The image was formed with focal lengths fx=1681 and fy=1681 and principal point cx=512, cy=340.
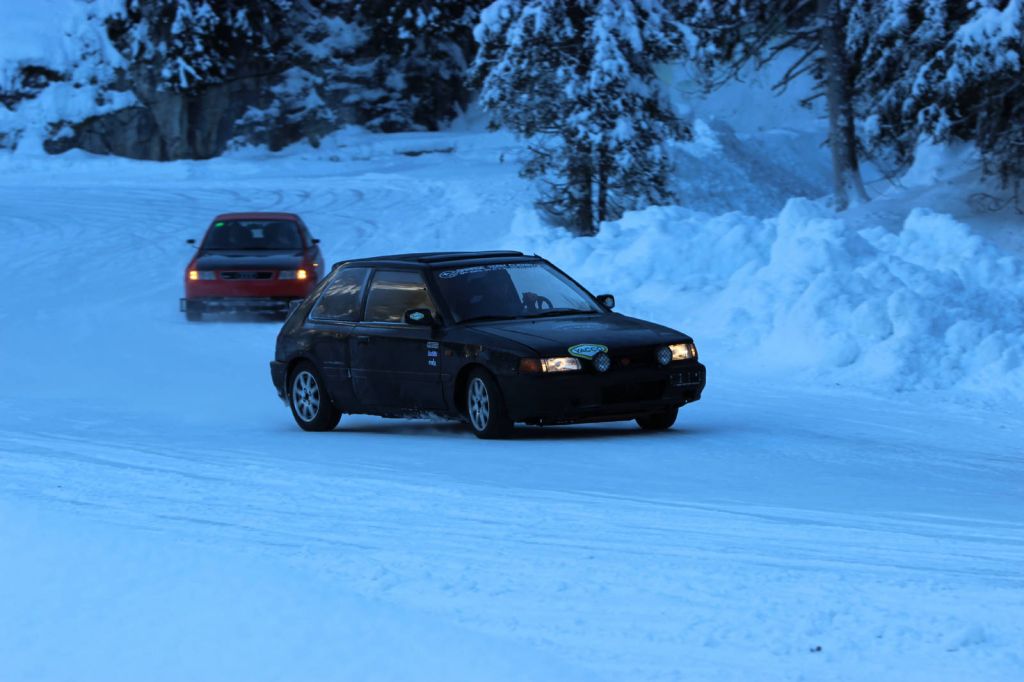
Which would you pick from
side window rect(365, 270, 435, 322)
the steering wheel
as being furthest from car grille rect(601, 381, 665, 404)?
side window rect(365, 270, 435, 322)

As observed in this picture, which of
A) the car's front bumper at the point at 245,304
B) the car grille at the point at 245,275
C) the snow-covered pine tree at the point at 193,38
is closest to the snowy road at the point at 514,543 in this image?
the car's front bumper at the point at 245,304

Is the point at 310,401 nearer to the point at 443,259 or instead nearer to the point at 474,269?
the point at 443,259

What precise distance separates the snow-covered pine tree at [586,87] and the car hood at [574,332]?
663 inches

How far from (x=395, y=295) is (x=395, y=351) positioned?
1.68 ft

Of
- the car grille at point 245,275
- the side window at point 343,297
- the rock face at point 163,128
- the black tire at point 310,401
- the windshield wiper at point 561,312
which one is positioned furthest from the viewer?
the rock face at point 163,128

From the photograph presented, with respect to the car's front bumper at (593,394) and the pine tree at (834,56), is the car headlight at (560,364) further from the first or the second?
Result: the pine tree at (834,56)

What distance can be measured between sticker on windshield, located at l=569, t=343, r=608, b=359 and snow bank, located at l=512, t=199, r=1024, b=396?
4.22 m

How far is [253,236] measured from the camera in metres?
24.2

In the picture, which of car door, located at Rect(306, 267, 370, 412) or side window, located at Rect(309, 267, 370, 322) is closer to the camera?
car door, located at Rect(306, 267, 370, 412)

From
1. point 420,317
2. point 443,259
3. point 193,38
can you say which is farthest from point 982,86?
point 193,38

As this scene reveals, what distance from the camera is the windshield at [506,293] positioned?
39.7ft

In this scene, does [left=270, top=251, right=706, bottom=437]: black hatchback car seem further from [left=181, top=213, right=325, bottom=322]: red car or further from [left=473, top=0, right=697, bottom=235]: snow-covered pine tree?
[left=473, top=0, right=697, bottom=235]: snow-covered pine tree

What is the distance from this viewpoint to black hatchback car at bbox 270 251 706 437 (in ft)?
36.6

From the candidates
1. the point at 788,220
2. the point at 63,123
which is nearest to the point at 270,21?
the point at 63,123
